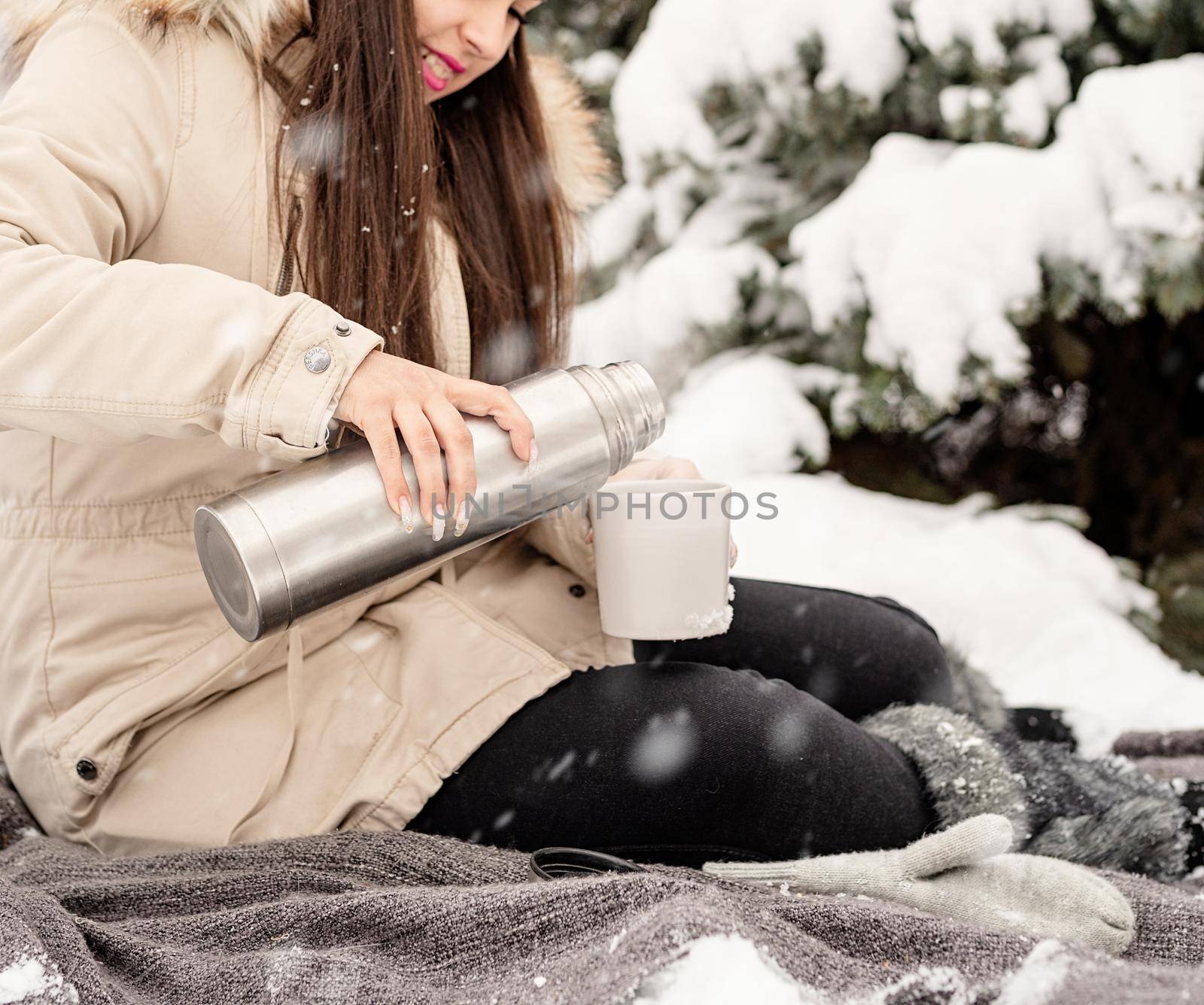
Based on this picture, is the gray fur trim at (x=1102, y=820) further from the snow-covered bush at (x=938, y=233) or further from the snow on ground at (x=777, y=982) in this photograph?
the snow-covered bush at (x=938, y=233)

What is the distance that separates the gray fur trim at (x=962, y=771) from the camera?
1071 millimetres

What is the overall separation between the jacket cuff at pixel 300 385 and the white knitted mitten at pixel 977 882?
54 cm

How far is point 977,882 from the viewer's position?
37.2 inches

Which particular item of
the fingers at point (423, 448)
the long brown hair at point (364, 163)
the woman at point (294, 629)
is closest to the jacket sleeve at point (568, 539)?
the woman at point (294, 629)

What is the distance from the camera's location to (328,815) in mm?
964

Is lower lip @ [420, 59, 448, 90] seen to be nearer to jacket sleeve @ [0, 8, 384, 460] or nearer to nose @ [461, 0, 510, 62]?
nose @ [461, 0, 510, 62]

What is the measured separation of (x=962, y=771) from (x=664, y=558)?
1.34ft

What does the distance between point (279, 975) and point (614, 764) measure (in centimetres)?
35

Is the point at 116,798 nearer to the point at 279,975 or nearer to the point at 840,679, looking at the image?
the point at 279,975

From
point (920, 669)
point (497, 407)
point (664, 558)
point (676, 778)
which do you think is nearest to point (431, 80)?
point (497, 407)

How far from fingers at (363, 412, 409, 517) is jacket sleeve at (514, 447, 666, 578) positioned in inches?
13.8

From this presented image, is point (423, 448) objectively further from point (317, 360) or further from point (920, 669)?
point (920, 669)

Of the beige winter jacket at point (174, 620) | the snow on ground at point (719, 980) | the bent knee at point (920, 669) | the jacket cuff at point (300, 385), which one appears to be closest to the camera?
the snow on ground at point (719, 980)

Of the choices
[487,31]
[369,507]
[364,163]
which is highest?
[487,31]
